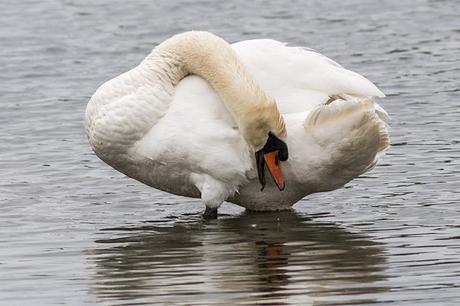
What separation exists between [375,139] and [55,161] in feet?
11.0

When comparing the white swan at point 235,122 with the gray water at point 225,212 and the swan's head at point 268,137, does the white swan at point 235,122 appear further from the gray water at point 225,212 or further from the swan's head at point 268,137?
the gray water at point 225,212

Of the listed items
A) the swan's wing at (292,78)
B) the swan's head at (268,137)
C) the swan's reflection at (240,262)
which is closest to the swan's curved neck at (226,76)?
the swan's head at (268,137)

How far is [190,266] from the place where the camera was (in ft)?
27.5

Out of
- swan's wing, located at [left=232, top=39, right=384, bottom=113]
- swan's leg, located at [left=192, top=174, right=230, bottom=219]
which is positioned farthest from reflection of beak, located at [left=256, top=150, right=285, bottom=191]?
swan's wing, located at [left=232, top=39, right=384, bottom=113]

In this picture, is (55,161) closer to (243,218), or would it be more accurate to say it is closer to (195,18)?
(243,218)

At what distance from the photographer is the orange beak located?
9516mm

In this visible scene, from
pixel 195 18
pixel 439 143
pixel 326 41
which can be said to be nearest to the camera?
pixel 439 143

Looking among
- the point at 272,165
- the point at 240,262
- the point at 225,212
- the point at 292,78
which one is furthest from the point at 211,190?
the point at 240,262

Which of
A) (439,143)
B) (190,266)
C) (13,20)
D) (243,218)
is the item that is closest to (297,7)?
(13,20)

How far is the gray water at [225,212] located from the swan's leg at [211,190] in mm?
193

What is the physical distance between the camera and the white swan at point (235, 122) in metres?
9.41

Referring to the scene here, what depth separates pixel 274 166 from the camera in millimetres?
9523

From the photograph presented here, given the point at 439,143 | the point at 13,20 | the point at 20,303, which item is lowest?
the point at 13,20

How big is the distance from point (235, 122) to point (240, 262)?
1404 mm
